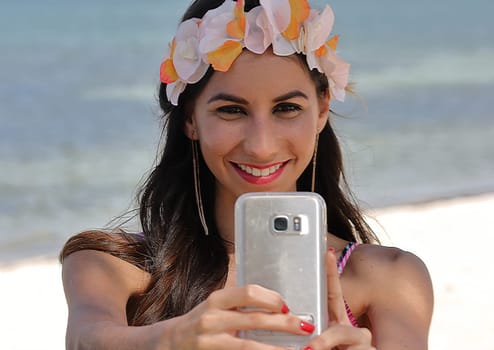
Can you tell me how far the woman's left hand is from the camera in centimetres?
250

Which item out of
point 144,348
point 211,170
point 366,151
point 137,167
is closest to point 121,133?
point 137,167

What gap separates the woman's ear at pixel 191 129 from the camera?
11.7 feet

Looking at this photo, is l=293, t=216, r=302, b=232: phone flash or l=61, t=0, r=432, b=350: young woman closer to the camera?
l=293, t=216, r=302, b=232: phone flash

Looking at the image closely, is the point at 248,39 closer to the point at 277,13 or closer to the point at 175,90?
the point at 277,13

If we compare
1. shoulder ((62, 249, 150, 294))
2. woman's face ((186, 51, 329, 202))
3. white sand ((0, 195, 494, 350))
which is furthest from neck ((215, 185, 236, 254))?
white sand ((0, 195, 494, 350))

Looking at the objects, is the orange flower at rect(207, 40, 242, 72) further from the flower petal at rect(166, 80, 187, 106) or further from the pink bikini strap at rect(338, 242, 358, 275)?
the pink bikini strap at rect(338, 242, 358, 275)

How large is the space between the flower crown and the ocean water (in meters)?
1.74

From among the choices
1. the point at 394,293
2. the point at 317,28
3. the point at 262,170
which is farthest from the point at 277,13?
the point at 394,293

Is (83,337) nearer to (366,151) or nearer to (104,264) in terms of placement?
(104,264)

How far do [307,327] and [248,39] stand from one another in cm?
111

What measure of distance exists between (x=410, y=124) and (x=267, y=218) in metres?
9.72

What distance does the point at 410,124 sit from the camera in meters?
12.1

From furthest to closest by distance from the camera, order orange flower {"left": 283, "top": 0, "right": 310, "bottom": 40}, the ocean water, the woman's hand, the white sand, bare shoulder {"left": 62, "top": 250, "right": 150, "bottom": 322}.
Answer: the ocean water, the white sand, orange flower {"left": 283, "top": 0, "right": 310, "bottom": 40}, bare shoulder {"left": 62, "top": 250, "right": 150, "bottom": 322}, the woman's hand

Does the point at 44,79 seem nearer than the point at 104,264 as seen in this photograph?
No
